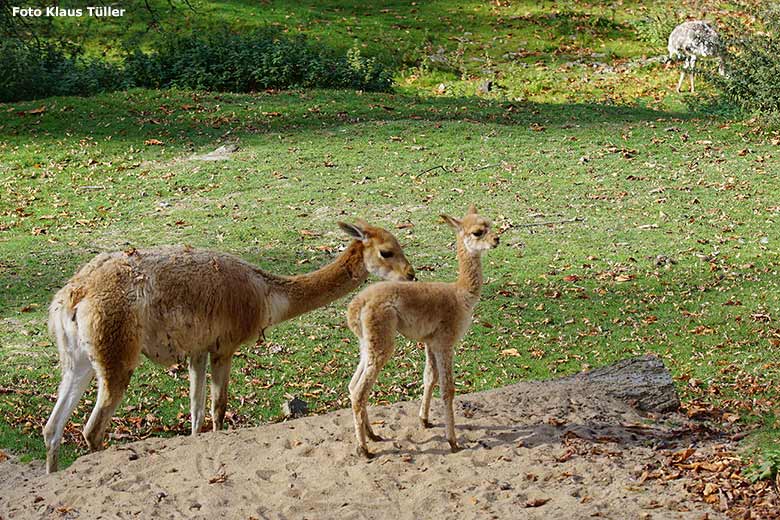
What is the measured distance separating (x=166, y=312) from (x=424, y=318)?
195 cm

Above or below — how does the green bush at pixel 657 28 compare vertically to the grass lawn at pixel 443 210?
above

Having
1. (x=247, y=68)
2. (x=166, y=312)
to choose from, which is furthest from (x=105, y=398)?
(x=247, y=68)

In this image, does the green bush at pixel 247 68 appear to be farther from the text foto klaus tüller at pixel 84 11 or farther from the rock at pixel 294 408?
the rock at pixel 294 408

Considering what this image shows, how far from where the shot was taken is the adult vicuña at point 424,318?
24.1ft

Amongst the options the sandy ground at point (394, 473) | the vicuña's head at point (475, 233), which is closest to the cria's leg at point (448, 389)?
the sandy ground at point (394, 473)

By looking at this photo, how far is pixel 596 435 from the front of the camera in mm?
7801

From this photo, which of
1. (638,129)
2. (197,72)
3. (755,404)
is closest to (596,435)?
(755,404)

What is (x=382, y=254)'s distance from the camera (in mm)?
8398

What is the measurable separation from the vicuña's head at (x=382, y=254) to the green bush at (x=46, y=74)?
1633 cm

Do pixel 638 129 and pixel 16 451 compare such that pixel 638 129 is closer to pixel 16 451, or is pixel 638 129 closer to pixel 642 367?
pixel 642 367

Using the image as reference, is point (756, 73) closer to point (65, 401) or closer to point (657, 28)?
point (657, 28)

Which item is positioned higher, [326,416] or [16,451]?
[326,416]

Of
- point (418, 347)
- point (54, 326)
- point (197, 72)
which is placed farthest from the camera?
point (197, 72)

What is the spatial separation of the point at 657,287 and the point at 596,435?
510cm
